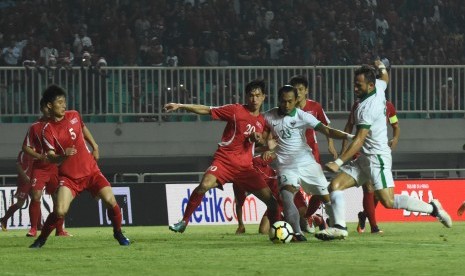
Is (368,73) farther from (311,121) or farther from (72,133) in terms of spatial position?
(72,133)

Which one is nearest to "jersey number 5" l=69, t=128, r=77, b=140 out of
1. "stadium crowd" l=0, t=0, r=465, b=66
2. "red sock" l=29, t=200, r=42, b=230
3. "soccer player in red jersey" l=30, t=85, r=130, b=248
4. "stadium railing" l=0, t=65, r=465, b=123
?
"soccer player in red jersey" l=30, t=85, r=130, b=248

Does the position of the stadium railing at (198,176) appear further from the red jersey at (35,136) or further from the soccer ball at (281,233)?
the soccer ball at (281,233)

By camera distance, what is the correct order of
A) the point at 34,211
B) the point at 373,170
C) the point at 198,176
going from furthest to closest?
1. the point at 198,176
2. the point at 34,211
3. the point at 373,170

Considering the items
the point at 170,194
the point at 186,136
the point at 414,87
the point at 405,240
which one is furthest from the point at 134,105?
the point at 405,240

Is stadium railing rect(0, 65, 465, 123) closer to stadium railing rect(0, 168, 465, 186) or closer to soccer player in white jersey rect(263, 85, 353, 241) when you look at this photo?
stadium railing rect(0, 168, 465, 186)

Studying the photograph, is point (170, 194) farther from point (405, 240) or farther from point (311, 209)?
point (405, 240)

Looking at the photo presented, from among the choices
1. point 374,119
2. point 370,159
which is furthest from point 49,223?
point 374,119

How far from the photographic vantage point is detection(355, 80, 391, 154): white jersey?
15.0m

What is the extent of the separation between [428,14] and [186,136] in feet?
28.5

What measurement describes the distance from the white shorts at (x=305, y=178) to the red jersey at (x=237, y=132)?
107 centimetres

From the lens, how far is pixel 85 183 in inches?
567

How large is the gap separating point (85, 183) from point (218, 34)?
55.6 ft

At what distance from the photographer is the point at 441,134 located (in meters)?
30.0

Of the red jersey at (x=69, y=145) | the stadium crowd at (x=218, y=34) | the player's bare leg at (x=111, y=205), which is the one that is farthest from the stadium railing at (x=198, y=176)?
the red jersey at (x=69, y=145)
